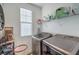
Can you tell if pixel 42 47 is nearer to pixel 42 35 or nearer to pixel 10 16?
pixel 42 35

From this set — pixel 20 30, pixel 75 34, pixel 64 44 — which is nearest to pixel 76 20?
pixel 75 34

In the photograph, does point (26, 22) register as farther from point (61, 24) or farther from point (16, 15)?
point (61, 24)

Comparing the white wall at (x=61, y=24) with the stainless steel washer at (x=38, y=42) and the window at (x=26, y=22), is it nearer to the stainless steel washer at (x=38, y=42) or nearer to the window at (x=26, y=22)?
the stainless steel washer at (x=38, y=42)

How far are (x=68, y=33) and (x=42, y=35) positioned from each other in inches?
11.5

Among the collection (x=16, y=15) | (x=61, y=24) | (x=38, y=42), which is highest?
(x=16, y=15)

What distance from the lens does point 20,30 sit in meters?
1.68

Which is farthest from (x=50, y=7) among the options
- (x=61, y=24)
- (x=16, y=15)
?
(x=16, y=15)

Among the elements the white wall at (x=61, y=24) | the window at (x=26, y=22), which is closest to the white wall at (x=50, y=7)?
the white wall at (x=61, y=24)

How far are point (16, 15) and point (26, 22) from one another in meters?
0.14

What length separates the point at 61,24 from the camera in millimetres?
1657

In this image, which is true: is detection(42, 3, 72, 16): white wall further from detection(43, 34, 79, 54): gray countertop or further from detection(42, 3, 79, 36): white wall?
detection(43, 34, 79, 54): gray countertop

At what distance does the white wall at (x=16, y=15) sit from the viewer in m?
1.65

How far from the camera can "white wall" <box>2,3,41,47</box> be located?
1647 mm

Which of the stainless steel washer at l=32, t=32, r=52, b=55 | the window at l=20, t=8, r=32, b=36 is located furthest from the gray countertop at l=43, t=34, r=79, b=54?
the window at l=20, t=8, r=32, b=36
